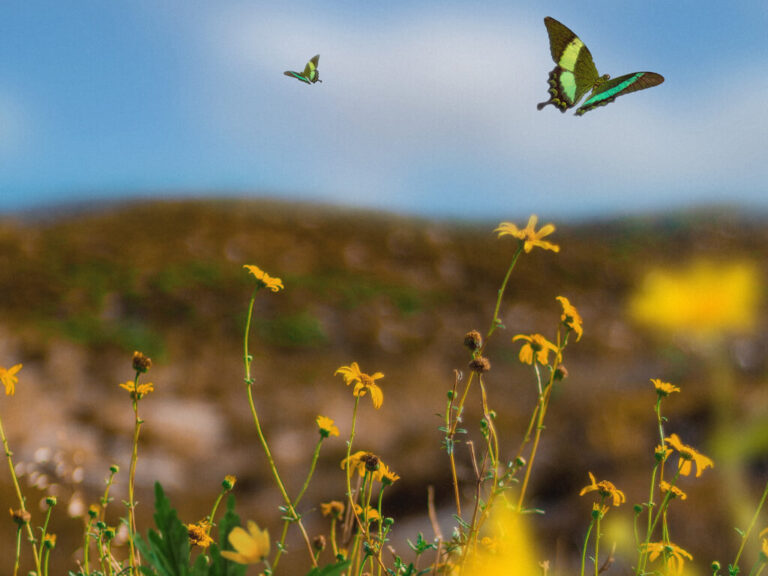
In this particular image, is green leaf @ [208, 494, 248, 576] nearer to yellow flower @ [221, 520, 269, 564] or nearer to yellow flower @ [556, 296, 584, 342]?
yellow flower @ [221, 520, 269, 564]

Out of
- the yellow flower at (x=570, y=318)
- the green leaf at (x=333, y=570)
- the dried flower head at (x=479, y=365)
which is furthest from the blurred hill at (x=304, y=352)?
the green leaf at (x=333, y=570)

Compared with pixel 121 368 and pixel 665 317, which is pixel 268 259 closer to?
pixel 121 368

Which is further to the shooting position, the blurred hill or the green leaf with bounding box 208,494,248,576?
the blurred hill

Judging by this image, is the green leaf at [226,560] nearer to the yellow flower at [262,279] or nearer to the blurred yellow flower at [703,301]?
the yellow flower at [262,279]

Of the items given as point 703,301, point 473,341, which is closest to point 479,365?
point 473,341

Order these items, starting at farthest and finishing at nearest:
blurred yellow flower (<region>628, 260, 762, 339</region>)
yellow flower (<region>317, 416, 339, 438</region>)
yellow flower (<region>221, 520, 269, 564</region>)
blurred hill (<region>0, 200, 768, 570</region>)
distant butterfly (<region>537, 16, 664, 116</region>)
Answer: blurred hill (<region>0, 200, 768, 570</region>) < blurred yellow flower (<region>628, 260, 762, 339</region>) < distant butterfly (<region>537, 16, 664, 116</region>) < yellow flower (<region>317, 416, 339, 438</region>) < yellow flower (<region>221, 520, 269, 564</region>)

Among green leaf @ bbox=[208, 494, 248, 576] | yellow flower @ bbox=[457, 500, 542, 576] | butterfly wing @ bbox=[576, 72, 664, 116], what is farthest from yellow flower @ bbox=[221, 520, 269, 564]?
butterfly wing @ bbox=[576, 72, 664, 116]

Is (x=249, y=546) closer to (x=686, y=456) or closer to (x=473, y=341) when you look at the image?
(x=473, y=341)

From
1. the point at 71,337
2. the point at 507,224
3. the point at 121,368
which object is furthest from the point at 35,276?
Answer: the point at 507,224
